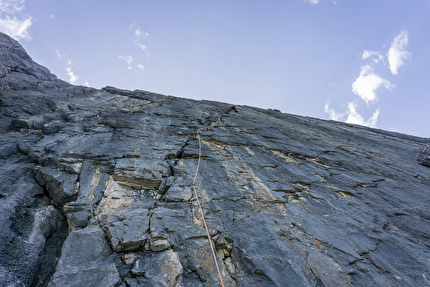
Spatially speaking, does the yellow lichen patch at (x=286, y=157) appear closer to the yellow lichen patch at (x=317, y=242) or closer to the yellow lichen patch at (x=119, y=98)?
the yellow lichen patch at (x=317, y=242)

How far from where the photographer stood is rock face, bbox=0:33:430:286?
363 centimetres

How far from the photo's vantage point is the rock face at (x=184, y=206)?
3627mm

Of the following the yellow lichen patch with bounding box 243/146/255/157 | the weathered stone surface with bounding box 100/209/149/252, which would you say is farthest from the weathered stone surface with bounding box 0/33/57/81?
the yellow lichen patch with bounding box 243/146/255/157

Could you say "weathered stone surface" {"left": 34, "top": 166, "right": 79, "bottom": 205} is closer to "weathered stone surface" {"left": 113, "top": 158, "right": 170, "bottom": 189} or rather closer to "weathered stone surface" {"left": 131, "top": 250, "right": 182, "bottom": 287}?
"weathered stone surface" {"left": 113, "top": 158, "right": 170, "bottom": 189}

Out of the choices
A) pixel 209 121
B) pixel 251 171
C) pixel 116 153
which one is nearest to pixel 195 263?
pixel 251 171

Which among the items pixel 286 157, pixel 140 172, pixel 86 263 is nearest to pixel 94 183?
pixel 140 172

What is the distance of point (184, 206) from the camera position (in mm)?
4863

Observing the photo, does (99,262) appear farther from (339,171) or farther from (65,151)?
(339,171)

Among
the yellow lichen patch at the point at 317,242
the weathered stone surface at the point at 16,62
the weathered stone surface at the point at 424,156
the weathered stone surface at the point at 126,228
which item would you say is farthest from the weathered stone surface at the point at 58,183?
the weathered stone surface at the point at 424,156

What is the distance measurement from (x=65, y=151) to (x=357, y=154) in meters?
12.6

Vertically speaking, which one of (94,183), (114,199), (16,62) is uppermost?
(16,62)

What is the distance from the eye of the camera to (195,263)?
12.1 ft

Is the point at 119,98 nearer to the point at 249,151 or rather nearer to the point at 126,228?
the point at 249,151

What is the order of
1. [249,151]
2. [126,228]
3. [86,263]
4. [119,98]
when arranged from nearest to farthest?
[86,263] < [126,228] < [249,151] < [119,98]
